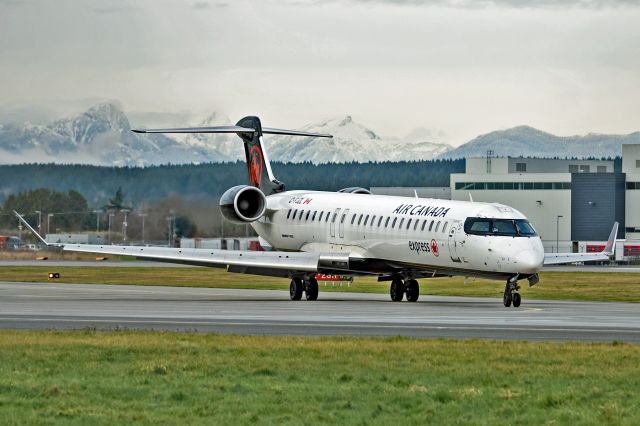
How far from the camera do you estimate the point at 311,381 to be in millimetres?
21312

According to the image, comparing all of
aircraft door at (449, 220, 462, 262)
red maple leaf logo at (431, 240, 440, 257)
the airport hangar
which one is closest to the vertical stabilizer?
red maple leaf logo at (431, 240, 440, 257)

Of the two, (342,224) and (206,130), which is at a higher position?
(206,130)

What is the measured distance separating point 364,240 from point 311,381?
31.2 m

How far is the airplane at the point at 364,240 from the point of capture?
45.8 meters

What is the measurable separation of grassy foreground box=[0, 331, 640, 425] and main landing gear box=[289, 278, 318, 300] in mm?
22735

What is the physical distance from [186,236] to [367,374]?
90404 mm

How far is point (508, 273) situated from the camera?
45.2 metres

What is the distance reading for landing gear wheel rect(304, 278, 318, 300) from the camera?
52.1 meters

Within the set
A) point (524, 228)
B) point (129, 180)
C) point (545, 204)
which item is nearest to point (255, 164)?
point (524, 228)

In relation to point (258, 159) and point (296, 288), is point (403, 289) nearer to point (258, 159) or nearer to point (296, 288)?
point (296, 288)

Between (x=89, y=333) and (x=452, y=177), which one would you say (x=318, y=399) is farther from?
(x=452, y=177)

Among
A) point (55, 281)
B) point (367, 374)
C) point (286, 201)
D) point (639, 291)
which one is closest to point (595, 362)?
point (367, 374)

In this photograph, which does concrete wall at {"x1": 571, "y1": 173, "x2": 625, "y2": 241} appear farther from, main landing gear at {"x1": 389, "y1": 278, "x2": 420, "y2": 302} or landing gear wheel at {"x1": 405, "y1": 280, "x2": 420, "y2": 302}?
landing gear wheel at {"x1": 405, "y1": 280, "x2": 420, "y2": 302}

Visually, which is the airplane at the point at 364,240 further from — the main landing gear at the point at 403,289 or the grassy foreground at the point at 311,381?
the grassy foreground at the point at 311,381
